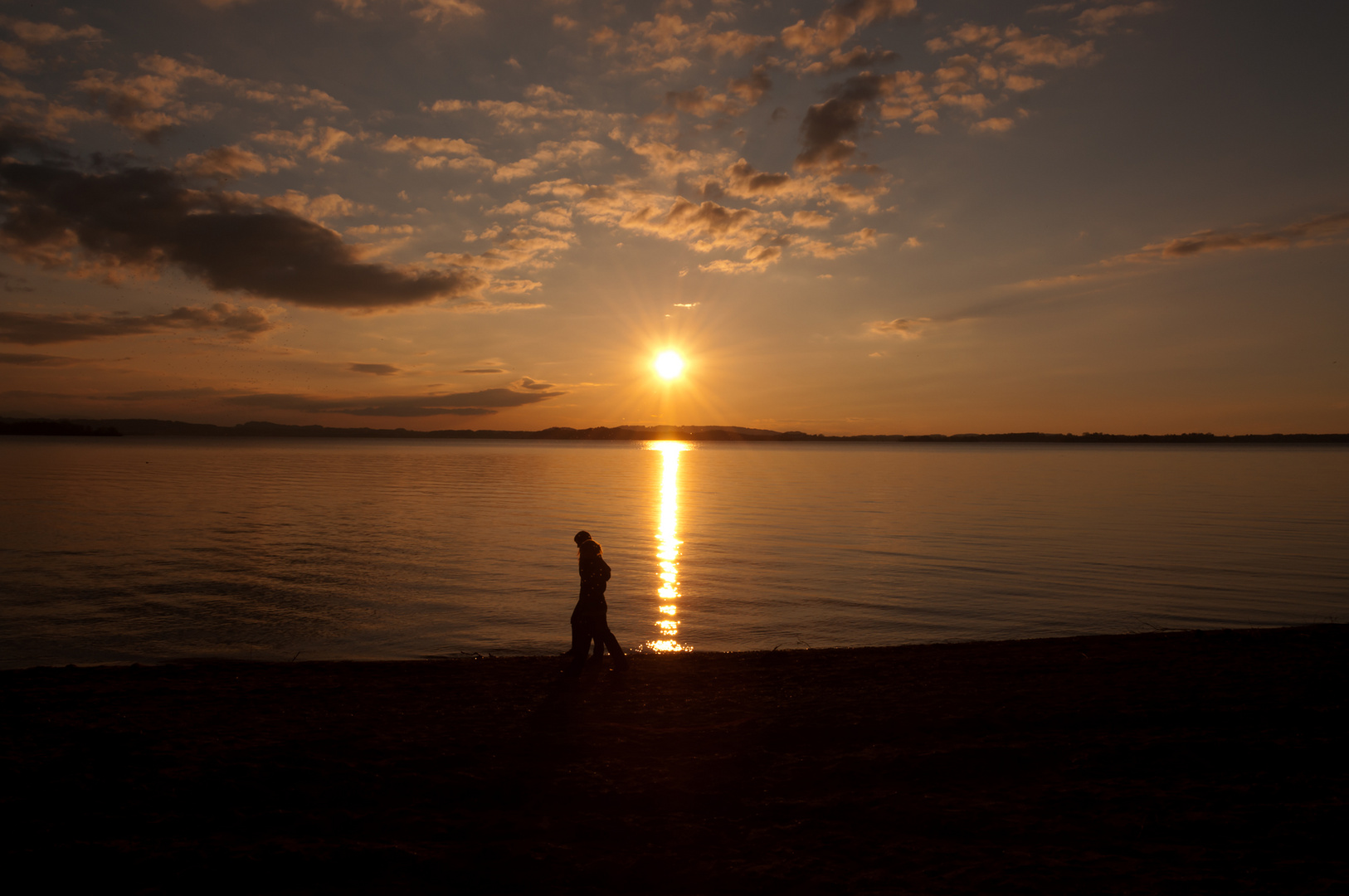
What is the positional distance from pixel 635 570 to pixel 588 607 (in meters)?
12.3

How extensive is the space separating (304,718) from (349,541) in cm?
2119

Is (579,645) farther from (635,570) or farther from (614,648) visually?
(635,570)

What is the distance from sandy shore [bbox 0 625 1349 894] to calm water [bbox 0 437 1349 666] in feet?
13.4

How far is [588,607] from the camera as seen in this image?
11945mm

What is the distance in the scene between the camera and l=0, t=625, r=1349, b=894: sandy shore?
5.99 m

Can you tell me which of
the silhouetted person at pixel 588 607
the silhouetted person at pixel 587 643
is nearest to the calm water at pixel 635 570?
the silhouetted person at pixel 587 643

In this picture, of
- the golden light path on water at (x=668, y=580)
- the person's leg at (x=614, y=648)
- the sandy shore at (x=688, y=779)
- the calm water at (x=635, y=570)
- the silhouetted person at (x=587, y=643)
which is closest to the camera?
the sandy shore at (x=688, y=779)

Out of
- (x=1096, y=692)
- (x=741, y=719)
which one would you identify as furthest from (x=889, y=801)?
(x=1096, y=692)

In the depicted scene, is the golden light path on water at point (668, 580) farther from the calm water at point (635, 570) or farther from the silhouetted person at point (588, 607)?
the silhouetted person at point (588, 607)

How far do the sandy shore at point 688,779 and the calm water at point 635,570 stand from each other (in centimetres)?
408

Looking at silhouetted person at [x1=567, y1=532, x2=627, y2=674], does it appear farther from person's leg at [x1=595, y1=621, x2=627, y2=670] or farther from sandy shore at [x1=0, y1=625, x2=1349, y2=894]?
sandy shore at [x1=0, y1=625, x2=1349, y2=894]

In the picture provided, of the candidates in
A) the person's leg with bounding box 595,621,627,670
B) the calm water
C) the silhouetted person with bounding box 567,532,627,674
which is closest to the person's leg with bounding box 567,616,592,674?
the silhouetted person with bounding box 567,532,627,674

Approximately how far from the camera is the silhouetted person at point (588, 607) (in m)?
11.8

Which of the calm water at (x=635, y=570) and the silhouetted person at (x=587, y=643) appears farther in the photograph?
the calm water at (x=635, y=570)
